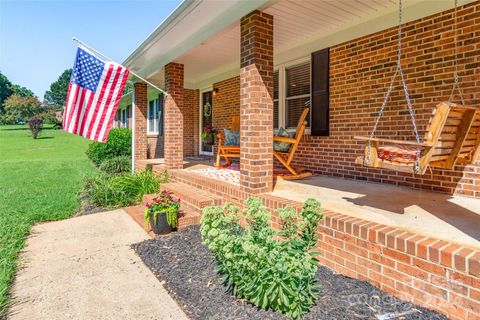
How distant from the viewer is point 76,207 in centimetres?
567

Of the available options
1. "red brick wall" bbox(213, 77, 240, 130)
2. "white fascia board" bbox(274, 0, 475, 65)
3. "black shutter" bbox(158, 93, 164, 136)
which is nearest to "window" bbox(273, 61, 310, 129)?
"white fascia board" bbox(274, 0, 475, 65)

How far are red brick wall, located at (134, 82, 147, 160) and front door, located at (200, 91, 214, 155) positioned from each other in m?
1.74

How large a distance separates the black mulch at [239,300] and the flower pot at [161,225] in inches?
29.6

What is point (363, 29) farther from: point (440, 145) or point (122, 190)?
point (122, 190)

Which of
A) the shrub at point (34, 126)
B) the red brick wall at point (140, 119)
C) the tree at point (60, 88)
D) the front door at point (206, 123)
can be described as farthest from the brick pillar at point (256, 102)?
the tree at point (60, 88)

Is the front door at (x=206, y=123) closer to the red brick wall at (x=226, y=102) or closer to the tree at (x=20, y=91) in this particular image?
the red brick wall at (x=226, y=102)

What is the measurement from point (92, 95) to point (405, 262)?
554 centimetres

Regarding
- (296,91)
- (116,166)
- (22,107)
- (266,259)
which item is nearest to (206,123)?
(116,166)

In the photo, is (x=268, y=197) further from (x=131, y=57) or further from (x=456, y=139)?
(x=131, y=57)

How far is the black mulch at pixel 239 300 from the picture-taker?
6.76ft

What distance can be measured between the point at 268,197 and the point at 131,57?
207 inches

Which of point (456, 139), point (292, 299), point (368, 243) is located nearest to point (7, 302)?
point (292, 299)

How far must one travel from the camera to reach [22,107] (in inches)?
1865

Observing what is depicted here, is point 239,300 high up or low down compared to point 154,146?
down
